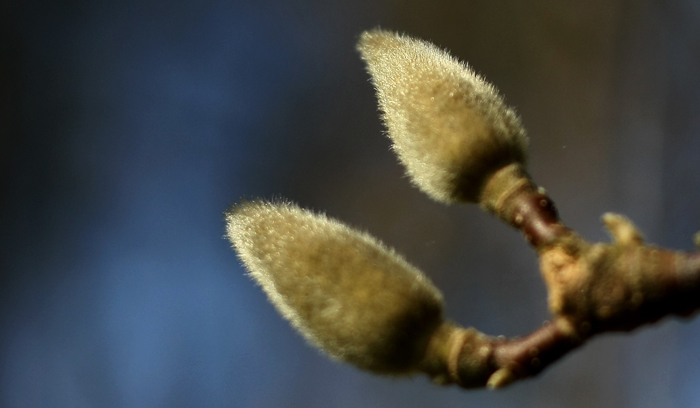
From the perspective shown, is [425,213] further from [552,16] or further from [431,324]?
[431,324]

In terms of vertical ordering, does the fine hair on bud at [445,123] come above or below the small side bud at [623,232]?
above

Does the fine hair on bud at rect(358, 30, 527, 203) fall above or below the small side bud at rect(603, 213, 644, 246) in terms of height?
above

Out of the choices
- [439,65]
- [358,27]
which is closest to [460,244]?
[358,27]
